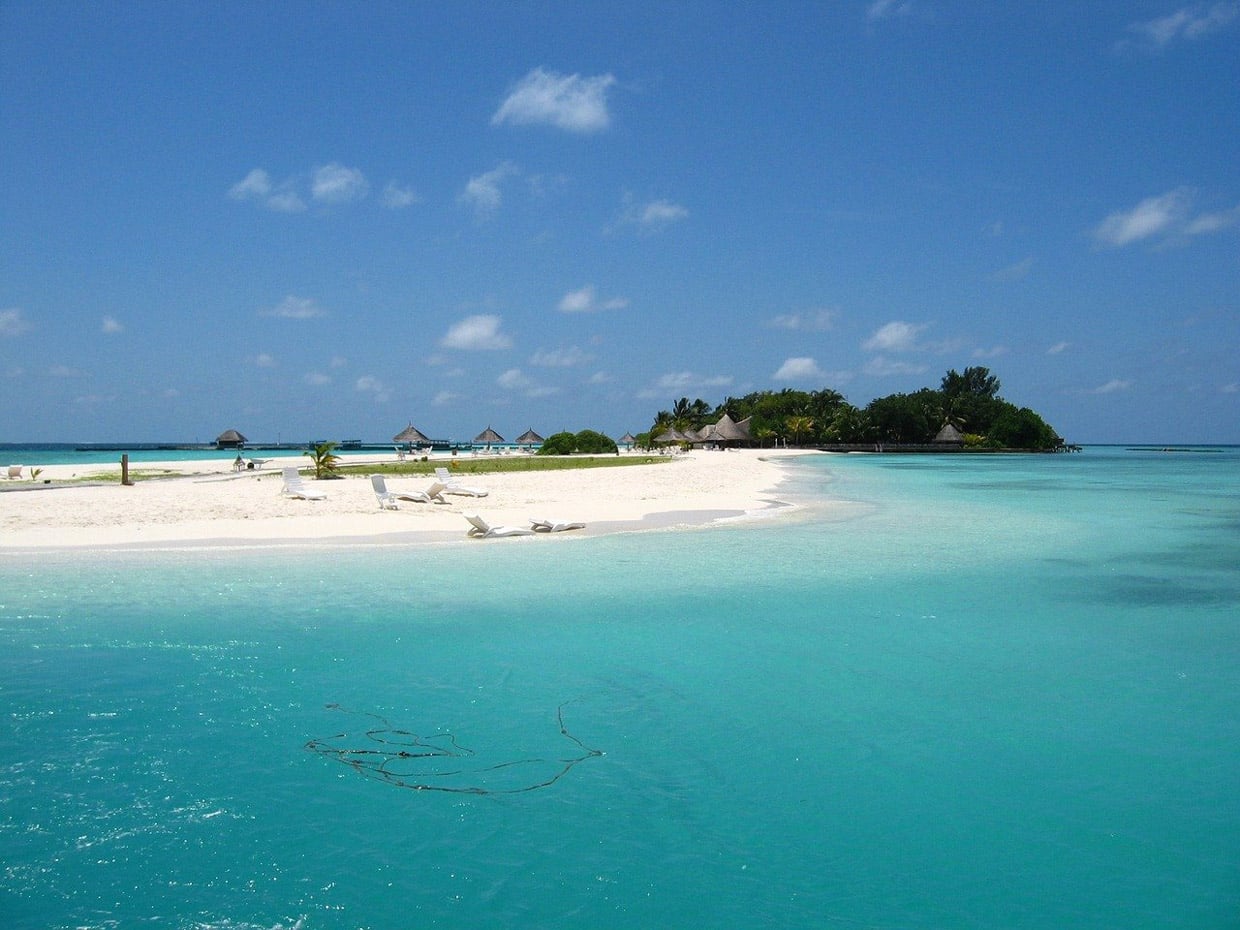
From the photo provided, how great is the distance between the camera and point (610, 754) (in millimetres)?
5469

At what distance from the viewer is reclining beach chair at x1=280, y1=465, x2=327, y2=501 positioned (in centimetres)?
1942

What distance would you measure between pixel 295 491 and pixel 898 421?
79.4 metres

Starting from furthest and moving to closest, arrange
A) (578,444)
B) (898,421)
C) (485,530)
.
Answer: (898,421)
(578,444)
(485,530)

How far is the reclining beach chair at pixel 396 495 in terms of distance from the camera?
18758 mm

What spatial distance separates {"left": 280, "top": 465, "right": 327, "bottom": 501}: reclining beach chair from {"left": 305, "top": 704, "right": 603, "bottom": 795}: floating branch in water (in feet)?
48.2

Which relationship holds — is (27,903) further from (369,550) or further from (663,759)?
(369,550)

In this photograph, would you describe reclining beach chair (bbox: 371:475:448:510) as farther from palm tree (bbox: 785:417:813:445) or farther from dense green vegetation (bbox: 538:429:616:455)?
palm tree (bbox: 785:417:813:445)

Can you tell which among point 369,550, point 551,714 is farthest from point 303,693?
point 369,550

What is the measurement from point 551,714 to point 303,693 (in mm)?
2086

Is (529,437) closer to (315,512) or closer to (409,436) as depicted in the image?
(409,436)

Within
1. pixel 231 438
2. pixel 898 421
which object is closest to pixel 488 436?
pixel 231 438

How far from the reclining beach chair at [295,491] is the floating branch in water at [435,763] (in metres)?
14.7

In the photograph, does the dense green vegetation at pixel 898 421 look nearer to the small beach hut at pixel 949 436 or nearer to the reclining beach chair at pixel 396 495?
the small beach hut at pixel 949 436

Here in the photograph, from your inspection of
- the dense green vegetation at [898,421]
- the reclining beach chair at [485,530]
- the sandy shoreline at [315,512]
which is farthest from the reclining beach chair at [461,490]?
the dense green vegetation at [898,421]
